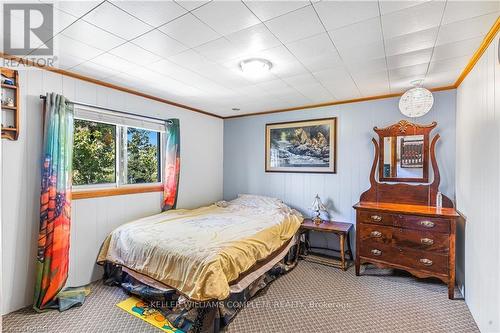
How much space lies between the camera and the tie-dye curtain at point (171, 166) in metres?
3.74

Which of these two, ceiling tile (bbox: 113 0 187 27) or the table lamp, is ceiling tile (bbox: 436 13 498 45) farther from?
the table lamp

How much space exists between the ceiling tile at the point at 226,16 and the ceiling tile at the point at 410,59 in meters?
1.35

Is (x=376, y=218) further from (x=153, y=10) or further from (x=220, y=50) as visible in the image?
(x=153, y=10)

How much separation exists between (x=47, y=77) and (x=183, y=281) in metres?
2.37

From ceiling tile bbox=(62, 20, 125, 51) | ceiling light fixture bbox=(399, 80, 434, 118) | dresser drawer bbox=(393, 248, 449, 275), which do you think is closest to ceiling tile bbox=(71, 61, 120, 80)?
ceiling tile bbox=(62, 20, 125, 51)

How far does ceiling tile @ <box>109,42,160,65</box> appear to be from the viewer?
221 cm

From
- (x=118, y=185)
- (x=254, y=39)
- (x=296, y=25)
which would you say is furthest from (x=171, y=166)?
(x=296, y=25)

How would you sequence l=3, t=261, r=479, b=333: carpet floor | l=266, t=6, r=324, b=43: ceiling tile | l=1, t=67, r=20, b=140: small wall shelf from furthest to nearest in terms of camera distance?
l=1, t=67, r=20, b=140: small wall shelf
l=3, t=261, r=479, b=333: carpet floor
l=266, t=6, r=324, b=43: ceiling tile

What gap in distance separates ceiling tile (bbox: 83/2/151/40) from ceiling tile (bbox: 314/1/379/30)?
3.99 feet

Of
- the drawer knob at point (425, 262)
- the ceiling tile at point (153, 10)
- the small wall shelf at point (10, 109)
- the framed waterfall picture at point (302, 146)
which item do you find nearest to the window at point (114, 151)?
the small wall shelf at point (10, 109)

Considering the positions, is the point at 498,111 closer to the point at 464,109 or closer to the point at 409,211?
the point at 464,109

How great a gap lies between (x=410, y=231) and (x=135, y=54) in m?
3.25

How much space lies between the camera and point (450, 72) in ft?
8.79

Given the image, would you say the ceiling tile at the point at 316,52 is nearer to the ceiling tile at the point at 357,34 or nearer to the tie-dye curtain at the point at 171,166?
the ceiling tile at the point at 357,34
